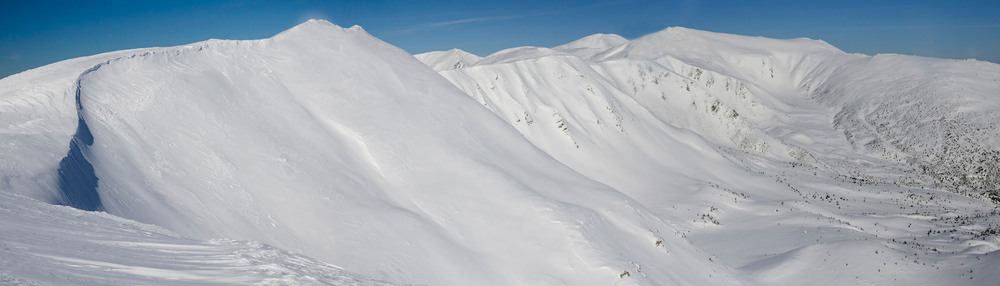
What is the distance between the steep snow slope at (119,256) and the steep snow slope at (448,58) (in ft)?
439

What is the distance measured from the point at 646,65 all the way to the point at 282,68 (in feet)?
212

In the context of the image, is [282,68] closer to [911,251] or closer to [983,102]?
[911,251]

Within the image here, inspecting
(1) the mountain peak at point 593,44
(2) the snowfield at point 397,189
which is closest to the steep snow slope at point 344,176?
(2) the snowfield at point 397,189

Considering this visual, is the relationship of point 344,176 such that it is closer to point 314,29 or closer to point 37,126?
point 37,126

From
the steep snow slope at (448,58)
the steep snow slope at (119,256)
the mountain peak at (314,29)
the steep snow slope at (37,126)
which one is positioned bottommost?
the steep snow slope at (119,256)

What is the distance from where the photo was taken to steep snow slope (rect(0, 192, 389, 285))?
603 cm

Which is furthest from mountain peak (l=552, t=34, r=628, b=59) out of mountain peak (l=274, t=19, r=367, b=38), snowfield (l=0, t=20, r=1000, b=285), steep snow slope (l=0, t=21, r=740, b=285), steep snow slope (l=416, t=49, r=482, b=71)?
steep snow slope (l=0, t=21, r=740, b=285)

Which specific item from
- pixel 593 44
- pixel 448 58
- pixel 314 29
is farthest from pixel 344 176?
pixel 593 44

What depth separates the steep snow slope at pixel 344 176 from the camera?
16641 millimetres

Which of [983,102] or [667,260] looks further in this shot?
[983,102]

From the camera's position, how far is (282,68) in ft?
102

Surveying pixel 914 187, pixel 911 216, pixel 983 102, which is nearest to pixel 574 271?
pixel 911 216

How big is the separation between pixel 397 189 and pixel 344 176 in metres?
2.69

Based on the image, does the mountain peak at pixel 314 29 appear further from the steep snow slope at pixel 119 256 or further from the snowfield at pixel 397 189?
the steep snow slope at pixel 119 256
